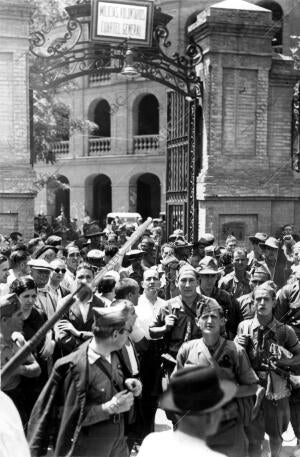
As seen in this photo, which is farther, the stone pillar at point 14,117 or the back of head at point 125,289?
the stone pillar at point 14,117

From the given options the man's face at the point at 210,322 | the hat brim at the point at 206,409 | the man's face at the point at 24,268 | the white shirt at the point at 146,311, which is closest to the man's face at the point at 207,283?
the white shirt at the point at 146,311

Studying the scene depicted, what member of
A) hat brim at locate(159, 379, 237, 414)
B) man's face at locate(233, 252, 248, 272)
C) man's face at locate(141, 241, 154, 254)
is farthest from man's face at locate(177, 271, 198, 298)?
man's face at locate(141, 241, 154, 254)

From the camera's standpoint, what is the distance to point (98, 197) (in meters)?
35.5

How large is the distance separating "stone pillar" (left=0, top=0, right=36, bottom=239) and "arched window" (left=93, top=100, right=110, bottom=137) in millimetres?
21211

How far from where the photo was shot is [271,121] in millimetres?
14047

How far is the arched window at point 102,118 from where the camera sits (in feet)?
111

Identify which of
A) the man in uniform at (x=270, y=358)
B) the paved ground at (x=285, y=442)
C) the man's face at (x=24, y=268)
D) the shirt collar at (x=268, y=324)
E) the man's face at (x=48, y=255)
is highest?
the man's face at (x=48, y=255)

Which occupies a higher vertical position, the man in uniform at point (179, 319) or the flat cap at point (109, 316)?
the flat cap at point (109, 316)

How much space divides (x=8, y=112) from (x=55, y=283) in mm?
6410

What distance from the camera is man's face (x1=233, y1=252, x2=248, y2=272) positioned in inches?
304

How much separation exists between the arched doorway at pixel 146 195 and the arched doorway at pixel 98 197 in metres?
1.99

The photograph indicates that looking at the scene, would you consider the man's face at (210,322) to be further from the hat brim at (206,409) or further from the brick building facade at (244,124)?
the brick building facade at (244,124)

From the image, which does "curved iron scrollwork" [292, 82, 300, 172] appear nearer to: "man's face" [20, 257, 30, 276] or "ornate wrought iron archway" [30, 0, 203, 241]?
"ornate wrought iron archway" [30, 0, 203, 241]

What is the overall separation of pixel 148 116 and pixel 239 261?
25.9 meters
